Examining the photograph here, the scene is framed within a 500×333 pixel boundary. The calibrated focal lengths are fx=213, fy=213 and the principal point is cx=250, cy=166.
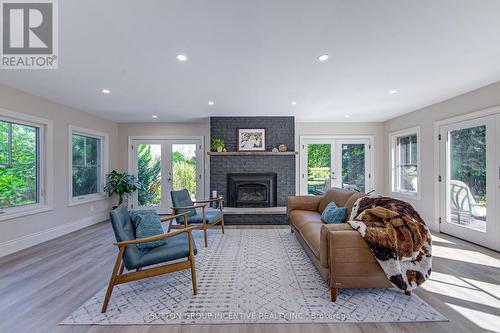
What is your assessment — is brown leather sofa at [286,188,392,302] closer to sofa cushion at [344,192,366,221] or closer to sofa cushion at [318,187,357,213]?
sofa cushion at [344,192,366,221]

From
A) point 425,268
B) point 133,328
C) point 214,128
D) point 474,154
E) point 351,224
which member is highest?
point 214,128

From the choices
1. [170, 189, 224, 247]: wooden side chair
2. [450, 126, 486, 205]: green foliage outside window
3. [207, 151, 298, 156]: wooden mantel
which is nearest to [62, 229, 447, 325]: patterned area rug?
[170, 189, 224, 247]: wooden side chair

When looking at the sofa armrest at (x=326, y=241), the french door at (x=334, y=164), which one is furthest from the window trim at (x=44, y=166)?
the french door at (x=334, y=164)

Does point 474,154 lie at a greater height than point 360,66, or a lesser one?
lesser

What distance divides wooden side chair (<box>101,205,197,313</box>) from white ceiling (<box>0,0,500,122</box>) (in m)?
1.67

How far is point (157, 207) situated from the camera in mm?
5645

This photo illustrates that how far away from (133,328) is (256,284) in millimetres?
1119

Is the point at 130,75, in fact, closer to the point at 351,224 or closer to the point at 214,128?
the point at 214,128

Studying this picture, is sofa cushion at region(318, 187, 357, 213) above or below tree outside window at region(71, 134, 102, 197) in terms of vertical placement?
below

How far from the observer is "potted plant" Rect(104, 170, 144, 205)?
4.99m

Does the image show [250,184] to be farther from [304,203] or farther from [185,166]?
[185,166]

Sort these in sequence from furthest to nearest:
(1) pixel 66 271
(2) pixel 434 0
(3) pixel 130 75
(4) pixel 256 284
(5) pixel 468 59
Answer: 1. (3) pixel 130 75
2. (1) pixel 66 271
3. (5) pixel 468 59
4. (4) pixel 256 284
5. (2) pixel 434 0

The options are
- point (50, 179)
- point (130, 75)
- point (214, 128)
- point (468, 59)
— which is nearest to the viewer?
point (468, 59)

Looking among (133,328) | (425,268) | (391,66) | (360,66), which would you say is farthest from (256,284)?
(391,66)
